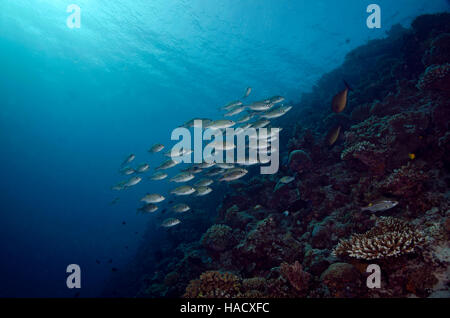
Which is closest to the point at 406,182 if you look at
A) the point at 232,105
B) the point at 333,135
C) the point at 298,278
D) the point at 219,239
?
the point at 333,135

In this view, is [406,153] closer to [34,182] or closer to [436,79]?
[436,79]

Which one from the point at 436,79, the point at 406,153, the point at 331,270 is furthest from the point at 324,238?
the point at 436,79

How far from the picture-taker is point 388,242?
12.3 feet

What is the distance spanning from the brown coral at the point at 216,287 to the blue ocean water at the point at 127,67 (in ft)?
77.2

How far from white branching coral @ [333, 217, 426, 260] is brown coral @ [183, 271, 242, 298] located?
2.60 metres

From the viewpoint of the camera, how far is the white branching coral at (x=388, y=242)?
3650 millimetres

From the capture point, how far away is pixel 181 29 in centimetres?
3034

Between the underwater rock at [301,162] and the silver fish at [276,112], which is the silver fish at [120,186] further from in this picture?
the underwater rock at [301,162]

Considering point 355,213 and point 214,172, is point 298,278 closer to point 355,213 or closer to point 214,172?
point 355,213

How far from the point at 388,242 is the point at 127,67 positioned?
46693 millimetres

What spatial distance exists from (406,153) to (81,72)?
55730 millimetres

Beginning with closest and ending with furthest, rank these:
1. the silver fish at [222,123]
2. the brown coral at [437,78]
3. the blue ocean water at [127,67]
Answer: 1. the brown coral at [437,78]
2. the silver fish at [222,123]
3. the blue ocean water at [127,67]

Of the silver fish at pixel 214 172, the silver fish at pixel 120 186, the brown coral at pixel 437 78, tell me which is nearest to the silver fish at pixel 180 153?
the silver fish at pixel 214 172

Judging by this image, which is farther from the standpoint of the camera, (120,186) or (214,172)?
(120,186)
